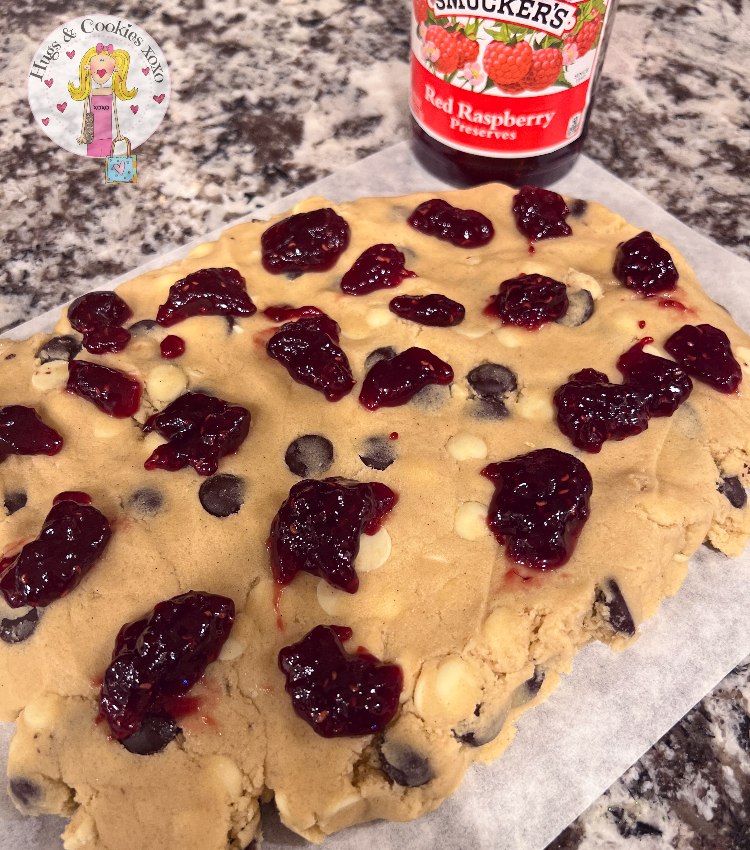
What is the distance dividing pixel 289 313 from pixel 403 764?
1.00 meters

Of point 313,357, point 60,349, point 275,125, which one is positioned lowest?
point 275,125

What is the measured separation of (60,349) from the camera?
1803 mm

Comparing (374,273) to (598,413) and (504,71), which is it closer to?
(598,413)

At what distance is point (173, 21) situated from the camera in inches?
133

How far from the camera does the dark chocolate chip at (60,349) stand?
1.79 metres

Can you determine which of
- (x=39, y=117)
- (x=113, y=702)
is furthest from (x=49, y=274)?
(x=113, y=702)

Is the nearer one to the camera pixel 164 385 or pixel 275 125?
pixel 164 385

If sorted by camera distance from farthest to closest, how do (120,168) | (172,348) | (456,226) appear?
(120,168) → (456,226) → (172,348)

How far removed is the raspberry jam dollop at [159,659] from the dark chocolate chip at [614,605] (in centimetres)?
68

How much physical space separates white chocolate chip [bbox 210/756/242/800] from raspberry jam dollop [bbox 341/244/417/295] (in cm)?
105

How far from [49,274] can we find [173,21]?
4.96ft

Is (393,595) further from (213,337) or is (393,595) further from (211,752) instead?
(213,337)

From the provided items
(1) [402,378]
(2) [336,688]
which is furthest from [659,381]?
(2) [336,688]

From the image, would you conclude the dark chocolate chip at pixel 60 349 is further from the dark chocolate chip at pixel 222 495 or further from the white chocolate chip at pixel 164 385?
the dark chocolate chip at pixel 222 495
